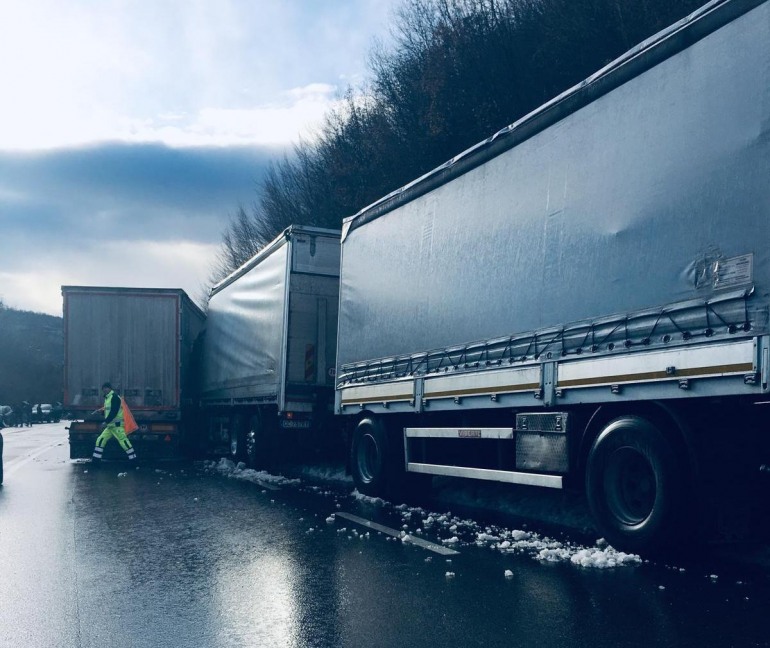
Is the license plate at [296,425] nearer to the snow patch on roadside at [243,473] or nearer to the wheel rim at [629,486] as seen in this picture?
the snow patch on roadside at [243,473]

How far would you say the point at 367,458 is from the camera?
12.1 metres

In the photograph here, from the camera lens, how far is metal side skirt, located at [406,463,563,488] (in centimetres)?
771

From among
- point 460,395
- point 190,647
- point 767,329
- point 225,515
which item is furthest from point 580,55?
point 190,647

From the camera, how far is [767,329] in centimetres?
545

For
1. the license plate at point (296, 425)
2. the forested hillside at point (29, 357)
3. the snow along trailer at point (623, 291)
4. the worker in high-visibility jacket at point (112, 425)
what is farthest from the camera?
the forested hillside at point (29, 357)

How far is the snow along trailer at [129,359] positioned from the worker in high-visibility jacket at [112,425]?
4.18ft

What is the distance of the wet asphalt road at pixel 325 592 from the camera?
195 inches

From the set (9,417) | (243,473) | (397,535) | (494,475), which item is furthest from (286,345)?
(9,417)

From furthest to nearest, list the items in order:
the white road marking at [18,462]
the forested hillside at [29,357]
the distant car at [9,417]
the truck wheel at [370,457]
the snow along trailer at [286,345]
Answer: the forested hillside at [29,357] < the distant car at [9,417] < the white road marking at [18,462] < the snow along trailer at [286,345] < the truck wheel at [370,457]

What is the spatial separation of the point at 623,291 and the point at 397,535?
3198mm

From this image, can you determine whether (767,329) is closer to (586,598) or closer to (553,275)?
(586,598)

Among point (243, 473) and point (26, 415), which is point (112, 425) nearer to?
point (243, 473)

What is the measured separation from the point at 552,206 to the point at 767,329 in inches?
112

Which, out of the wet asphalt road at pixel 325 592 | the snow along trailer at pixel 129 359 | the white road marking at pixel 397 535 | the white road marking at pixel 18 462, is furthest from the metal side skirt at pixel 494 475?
the snow along trailer at pixel 129 359
